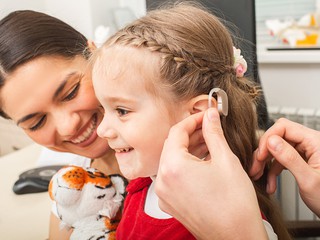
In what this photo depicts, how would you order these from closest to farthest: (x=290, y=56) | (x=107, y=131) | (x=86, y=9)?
(x=107, y=131) < (x=290, y=56) < (x=86, y=9)

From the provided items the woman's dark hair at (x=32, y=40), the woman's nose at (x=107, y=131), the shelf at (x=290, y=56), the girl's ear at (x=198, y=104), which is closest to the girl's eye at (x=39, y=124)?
the woman's dark hair at (x=32, y=40)

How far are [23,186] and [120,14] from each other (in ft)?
3.42

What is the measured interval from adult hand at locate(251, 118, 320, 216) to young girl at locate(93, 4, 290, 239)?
2.1 inches

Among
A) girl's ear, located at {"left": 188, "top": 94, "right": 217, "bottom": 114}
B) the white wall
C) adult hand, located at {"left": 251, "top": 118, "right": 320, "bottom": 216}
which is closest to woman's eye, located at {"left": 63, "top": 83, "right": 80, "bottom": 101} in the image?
girl's ear, located at {"left": 188, "top": 94, "right": 217, "bottom": 114}

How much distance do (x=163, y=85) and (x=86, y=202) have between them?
371mm

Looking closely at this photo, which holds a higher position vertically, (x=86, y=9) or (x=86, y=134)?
(x=86, y=9)

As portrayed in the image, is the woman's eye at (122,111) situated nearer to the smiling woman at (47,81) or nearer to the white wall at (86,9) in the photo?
the smiling woman at (47,81)

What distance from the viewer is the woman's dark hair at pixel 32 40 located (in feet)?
2.99

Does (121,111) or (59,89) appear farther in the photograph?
(59,89)

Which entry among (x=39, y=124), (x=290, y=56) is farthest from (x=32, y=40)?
(x=290, y=56)

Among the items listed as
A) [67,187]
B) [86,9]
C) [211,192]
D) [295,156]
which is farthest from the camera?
[86,9]

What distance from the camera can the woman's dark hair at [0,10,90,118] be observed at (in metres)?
0.91

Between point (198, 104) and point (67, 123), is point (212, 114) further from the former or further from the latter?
point (67, 123)

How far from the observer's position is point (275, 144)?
691 mm
